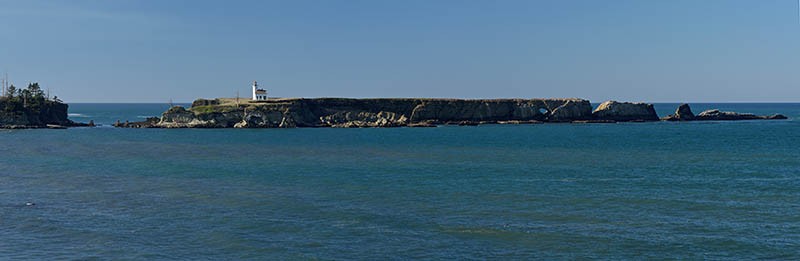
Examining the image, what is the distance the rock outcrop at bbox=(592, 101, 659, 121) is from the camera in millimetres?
154125

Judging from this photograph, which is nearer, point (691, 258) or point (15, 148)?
point (691, 258)

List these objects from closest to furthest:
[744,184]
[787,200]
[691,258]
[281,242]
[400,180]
→ [691,258], [281,242], [787,200], [744,184], [400,180]

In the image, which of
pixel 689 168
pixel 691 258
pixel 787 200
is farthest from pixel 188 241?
pixel 689 168

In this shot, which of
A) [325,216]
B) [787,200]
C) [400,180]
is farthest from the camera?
[400,180]

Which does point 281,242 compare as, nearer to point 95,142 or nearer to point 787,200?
point 787,200

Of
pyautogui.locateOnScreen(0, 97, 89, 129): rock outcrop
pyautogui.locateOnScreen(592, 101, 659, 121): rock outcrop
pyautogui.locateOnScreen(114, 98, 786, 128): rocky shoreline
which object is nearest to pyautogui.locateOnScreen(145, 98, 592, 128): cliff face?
pyautogui.locateOnScreen(114, 98, 786, 128): rocky shoreline

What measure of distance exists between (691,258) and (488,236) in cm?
767

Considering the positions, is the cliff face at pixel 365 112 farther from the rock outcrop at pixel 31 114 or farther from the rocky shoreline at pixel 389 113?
the rock outcrop at pixel 31 114

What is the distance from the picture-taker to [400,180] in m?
42.9

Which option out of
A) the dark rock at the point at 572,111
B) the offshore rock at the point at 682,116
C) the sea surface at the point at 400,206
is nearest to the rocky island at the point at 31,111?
the sea surface at the point at 400,206

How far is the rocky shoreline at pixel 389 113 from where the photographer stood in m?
122

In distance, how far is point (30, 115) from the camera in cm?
12444

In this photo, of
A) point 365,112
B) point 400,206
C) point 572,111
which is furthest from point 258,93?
point 400,206

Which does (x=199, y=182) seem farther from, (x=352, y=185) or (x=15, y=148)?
(x=15, y=148)
